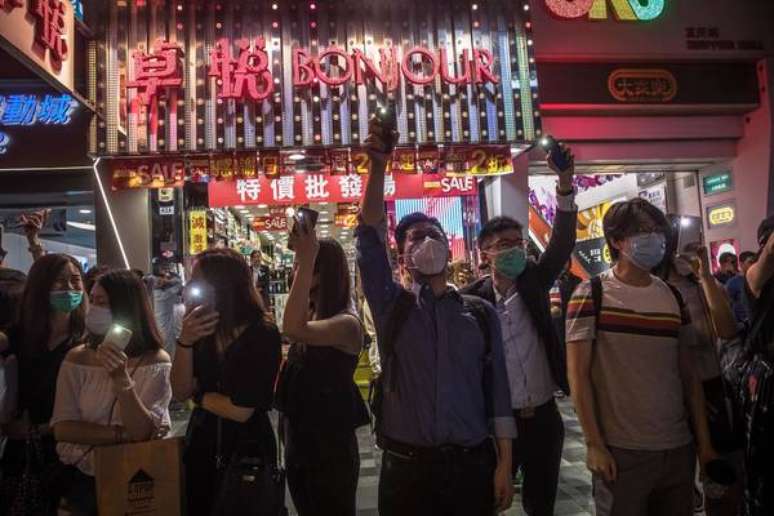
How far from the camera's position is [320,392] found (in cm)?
244

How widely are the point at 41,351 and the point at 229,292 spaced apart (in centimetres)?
96

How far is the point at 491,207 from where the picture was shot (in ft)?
26.6

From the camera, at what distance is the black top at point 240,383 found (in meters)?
2.22

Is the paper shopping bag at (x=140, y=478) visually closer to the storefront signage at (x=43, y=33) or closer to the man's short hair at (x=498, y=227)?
the man's short hair at (x=498, y=227)

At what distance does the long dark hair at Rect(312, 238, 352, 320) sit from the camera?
8.30ft

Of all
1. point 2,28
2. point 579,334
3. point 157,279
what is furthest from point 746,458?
point 157,279

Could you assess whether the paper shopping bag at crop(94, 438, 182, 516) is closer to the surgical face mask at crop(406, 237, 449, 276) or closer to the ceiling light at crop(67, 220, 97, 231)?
the surgical face mask at crop(406, 237, 449, 276)

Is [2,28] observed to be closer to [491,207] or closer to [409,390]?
[409,390]

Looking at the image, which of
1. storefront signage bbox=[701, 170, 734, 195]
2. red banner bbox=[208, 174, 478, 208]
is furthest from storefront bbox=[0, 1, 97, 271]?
storefront signage bbox=[701, 170, 734, 195]

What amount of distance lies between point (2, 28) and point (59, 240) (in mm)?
7281

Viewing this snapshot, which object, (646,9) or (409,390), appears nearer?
(409,390)

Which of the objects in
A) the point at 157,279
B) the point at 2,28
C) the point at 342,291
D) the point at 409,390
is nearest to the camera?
the point at 409,390

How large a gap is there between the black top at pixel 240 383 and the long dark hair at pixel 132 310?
0.86 ft

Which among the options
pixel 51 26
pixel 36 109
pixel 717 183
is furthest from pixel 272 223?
pixel 717 183
